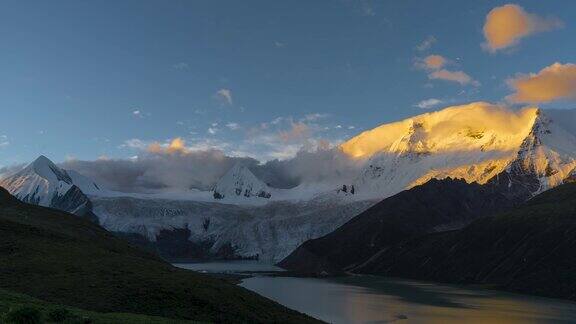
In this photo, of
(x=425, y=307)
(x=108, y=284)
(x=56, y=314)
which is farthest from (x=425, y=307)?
(x=56, y=314)

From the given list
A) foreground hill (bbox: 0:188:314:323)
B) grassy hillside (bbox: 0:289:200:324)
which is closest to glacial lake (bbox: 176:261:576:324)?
foreground hill (bbox: 0:188:314:323)

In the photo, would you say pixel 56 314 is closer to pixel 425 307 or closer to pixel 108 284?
pixel 108 284

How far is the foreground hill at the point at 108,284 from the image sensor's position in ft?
202

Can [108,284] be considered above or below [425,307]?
above

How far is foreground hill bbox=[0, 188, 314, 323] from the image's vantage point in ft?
202

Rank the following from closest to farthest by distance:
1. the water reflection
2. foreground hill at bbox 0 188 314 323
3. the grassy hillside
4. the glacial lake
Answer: the grassy hillside < foreground hill at bbox 0 188 314 323 < the glacial lake < the water reflection

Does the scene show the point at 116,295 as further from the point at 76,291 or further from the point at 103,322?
the point at 103,322

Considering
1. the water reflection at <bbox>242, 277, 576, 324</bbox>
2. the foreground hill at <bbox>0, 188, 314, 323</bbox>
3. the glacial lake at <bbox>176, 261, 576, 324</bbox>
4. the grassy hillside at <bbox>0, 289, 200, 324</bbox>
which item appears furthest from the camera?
the water reflection at <bbox>242, 277, 576, 324</bbox>

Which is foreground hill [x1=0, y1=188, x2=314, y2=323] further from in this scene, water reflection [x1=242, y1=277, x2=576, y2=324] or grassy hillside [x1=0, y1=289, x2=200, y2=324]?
water reflection [x1=242, y1=277, x2=576, y2=324]

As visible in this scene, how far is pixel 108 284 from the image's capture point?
6700 cm

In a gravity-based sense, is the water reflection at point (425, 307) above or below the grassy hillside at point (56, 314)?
below

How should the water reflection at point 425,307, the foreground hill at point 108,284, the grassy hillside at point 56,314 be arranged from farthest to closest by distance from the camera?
the water reflection at point 425,307
the foreground hill at point 108,284
the grassy hillside at point 56,314

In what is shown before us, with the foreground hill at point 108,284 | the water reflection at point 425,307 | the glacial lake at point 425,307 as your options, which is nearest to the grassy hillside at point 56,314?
the foreground hill at point 108,284

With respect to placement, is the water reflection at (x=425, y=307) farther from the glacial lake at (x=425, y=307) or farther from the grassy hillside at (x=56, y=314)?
the grassy hillside at (x=56, y=314)
